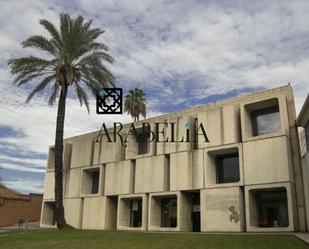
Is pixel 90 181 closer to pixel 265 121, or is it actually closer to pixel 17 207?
pixel 17 207

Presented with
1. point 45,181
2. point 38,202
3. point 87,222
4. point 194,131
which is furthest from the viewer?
point 38,202

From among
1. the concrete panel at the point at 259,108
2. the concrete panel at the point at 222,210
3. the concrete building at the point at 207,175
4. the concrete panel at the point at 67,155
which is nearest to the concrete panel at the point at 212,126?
the concrete building at the point at 207,175

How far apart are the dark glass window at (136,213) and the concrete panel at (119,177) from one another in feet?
7.10

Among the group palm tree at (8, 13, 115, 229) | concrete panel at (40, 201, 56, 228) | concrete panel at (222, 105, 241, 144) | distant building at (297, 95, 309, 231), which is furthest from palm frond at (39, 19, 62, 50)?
concrete panel at (40, 201, 56, 228)

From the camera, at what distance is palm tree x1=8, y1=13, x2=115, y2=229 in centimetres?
3422

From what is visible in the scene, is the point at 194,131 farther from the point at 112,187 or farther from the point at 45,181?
the point at 45,181

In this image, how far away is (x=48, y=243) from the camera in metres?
26.8

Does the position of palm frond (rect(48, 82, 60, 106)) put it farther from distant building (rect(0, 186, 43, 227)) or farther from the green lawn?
distant building (rect(0, 186, 43, 227))

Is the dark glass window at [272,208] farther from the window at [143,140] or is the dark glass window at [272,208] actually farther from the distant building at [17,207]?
the distant building at [17,207]

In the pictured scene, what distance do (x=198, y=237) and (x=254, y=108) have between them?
1307 cm

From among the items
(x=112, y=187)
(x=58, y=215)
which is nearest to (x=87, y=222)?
(x=112, y=187)

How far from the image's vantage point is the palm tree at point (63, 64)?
34219 mm

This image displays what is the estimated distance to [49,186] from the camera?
4872cm

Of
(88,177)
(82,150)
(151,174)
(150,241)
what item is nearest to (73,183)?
(88,177)
